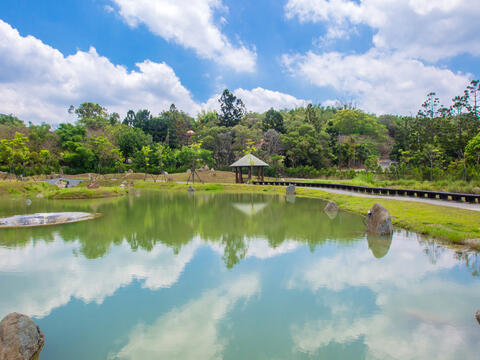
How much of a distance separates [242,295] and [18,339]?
285 cm

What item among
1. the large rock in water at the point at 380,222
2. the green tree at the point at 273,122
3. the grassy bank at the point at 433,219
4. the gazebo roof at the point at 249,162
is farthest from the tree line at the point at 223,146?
the large rock in water at the point at 380,222

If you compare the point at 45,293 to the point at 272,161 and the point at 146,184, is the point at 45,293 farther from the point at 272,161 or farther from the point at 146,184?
the point at 272,161

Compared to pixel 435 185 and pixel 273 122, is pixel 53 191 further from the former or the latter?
pixel 273 122

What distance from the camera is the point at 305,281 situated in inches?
218

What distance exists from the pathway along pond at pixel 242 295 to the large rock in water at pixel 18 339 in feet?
0.61

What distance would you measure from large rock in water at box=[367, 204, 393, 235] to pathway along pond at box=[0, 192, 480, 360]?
0.39 m

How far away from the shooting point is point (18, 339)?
318cm

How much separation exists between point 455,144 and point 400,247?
1841 cm

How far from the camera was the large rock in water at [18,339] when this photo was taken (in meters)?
3.08

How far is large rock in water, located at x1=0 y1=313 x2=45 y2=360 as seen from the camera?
121 inches

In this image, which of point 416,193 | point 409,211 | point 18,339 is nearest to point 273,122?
point 416,193

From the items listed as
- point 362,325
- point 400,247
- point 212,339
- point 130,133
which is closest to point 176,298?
point 212,339

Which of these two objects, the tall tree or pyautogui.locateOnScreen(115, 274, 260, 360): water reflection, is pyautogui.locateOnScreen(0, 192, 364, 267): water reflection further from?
the tall tree

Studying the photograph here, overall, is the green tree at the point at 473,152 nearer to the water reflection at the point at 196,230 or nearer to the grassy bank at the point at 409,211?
the grassy bank at the point at 409,211
